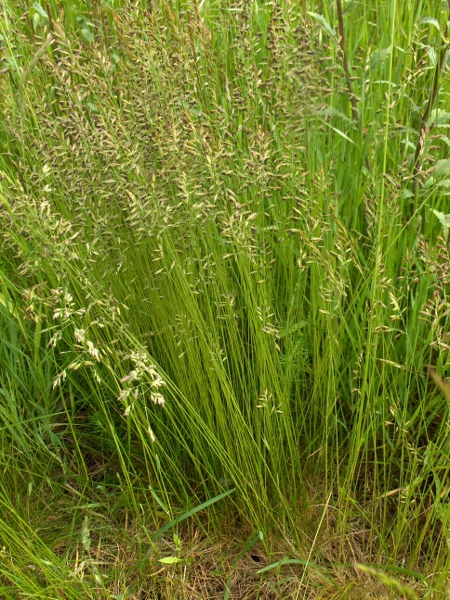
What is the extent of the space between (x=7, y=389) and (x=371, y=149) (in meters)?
1.33

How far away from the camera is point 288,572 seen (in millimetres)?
1718

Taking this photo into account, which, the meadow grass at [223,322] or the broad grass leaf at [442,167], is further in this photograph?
the broad grass leaf at [442,167]

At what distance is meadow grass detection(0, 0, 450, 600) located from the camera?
4.96 feet

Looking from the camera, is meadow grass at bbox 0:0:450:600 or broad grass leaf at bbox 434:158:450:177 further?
broad grass leaf at bbox 434:158:450:177

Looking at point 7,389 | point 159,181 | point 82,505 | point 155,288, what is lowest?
point 82,505

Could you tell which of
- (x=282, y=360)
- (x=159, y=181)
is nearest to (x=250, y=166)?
(x=159, y=181)

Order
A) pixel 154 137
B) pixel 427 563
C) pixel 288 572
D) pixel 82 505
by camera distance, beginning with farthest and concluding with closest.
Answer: pixel 82 505
pixel 288 572
pixel 427 563
pixel 154 137

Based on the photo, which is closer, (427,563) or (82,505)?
(427,563)

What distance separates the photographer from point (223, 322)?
180 centimetres

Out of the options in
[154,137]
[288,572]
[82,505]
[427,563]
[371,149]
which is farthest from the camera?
[371,149]

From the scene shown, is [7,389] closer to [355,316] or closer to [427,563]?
[355,316]

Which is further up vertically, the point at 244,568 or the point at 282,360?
the point at 282,360

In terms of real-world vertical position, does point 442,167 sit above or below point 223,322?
above

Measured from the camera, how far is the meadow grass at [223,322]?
59.5 inches
